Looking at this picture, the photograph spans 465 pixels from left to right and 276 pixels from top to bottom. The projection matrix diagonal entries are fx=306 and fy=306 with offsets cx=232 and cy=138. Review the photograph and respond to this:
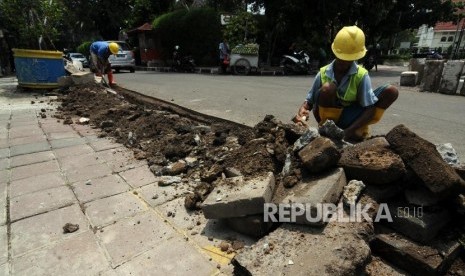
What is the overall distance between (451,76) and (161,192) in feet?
31.8

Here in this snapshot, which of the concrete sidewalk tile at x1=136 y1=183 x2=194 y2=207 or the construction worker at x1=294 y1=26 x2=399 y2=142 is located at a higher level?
the construction worker at x1=294 y1=26 x2=399 y2=142

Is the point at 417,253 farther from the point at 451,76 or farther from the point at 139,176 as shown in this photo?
the point at 451,76

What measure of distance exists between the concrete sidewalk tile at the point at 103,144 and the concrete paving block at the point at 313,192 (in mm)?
2811

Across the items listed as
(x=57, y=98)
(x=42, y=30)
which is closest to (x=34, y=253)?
(x=57, y=98)

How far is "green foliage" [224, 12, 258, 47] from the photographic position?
633 inches

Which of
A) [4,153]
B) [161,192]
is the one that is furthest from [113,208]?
[4,153]

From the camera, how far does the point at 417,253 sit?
192cm

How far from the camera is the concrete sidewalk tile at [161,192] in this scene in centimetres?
285

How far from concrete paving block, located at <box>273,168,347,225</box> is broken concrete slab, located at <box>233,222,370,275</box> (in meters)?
0.11

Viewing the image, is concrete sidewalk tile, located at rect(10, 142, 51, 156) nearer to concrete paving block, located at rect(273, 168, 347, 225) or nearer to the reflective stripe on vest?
concrete paving block, located at rect(273, 168, 347, 225)

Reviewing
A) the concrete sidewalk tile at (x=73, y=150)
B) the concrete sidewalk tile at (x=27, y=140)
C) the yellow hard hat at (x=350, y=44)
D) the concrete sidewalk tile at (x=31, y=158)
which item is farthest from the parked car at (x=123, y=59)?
the yellow hard hat at (x=350, y=44)

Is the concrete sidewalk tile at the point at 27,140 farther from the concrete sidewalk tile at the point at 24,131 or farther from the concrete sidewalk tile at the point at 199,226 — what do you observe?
the concrete sidewalk tile at the point at 199,226

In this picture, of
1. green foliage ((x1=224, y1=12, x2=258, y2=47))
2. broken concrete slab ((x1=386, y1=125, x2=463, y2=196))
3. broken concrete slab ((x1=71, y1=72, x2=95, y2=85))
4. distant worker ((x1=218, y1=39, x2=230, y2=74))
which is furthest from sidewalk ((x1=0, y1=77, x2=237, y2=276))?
green foliage ((x1=224, y1=12, x2=258, y2=47))

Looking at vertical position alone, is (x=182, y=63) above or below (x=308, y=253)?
above
